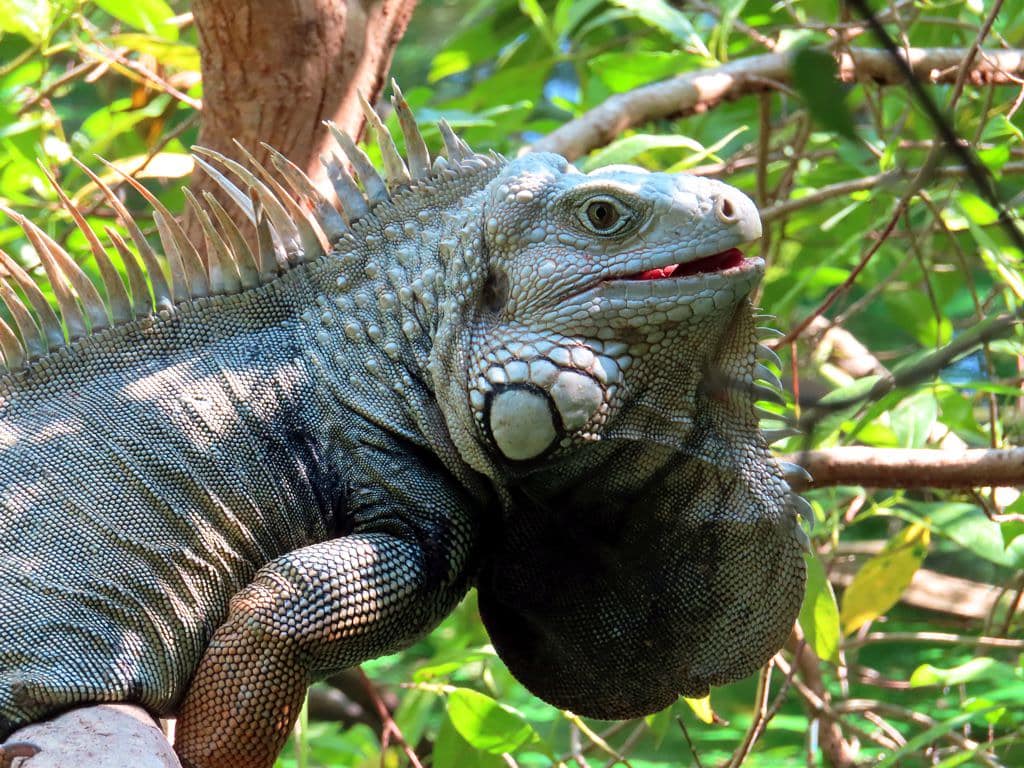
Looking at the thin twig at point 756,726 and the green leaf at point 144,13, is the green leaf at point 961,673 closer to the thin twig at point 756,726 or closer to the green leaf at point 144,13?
the thin twig at point 756,726

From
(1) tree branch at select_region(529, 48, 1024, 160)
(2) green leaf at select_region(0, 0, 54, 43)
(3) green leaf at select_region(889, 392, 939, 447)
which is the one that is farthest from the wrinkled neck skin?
(2) green leaf at select_region(0, 0, 54, 43)

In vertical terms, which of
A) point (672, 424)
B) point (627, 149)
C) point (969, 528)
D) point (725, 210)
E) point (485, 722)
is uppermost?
point (725, 210)

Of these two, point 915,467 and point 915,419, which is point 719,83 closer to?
point 915,419

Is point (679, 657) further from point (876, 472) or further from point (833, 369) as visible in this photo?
point (833, 369)

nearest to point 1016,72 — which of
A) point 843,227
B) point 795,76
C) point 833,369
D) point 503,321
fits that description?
point 843,227

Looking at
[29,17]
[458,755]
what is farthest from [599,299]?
[29,17]

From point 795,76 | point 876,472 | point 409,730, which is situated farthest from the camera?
point 409,730

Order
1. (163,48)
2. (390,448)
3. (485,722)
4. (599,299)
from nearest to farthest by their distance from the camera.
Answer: (599,299)
(390,448)
(485,722)
(163,48)
